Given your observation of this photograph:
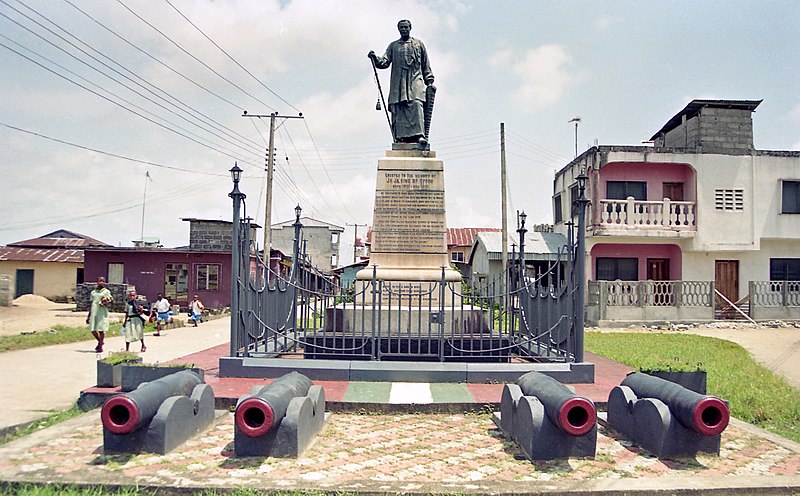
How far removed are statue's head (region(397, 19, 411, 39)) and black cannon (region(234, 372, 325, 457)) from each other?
818cm

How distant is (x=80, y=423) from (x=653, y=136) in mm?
28052

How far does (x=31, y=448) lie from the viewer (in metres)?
5.22

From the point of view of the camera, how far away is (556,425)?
489 cm

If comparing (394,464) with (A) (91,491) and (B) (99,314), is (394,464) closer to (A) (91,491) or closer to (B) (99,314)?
(A) (91,491)

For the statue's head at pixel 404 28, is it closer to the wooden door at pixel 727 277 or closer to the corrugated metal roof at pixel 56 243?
the wooden door at pixel 727 277

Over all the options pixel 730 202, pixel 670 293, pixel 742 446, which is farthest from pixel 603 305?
pixel 742 446

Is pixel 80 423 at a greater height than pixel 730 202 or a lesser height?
lesser

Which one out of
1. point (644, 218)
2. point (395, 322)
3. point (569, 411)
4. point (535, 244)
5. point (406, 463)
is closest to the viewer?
point (569, 411)

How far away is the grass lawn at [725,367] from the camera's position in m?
7.22

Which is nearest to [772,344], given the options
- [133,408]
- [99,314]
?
[99,314]

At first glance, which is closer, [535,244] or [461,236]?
[535,244]

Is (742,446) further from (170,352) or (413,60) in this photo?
(170,352)

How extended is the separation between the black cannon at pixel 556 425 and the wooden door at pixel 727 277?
72.0 ft

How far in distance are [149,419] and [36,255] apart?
38.3 metres
